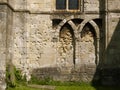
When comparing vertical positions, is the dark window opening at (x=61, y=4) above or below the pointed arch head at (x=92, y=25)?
above

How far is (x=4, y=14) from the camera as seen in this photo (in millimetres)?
16656

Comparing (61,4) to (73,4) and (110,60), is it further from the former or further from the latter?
(110,60)

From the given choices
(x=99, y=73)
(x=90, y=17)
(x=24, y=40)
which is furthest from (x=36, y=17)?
(x=99, y=73)

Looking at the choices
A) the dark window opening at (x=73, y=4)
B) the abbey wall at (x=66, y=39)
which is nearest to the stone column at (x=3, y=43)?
the abbey wall at (x=66, y=39)

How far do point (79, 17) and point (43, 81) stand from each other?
3591 mm

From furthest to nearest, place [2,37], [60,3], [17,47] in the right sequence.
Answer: [60,3], [17,47], [2,37]

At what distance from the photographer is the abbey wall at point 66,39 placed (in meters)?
18.3

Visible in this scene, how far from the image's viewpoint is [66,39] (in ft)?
62.6

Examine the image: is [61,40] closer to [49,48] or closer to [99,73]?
[49,48]

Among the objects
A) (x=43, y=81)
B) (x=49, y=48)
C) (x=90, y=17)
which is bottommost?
(x=43, y=81)

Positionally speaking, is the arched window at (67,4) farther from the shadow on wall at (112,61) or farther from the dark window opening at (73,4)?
the shadow on wall at (112,61)

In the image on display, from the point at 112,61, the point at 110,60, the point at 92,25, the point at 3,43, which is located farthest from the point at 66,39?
the point at 3,43

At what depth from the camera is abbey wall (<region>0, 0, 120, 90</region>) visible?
18.3 meters

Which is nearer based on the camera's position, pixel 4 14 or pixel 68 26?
pixel 4 14
